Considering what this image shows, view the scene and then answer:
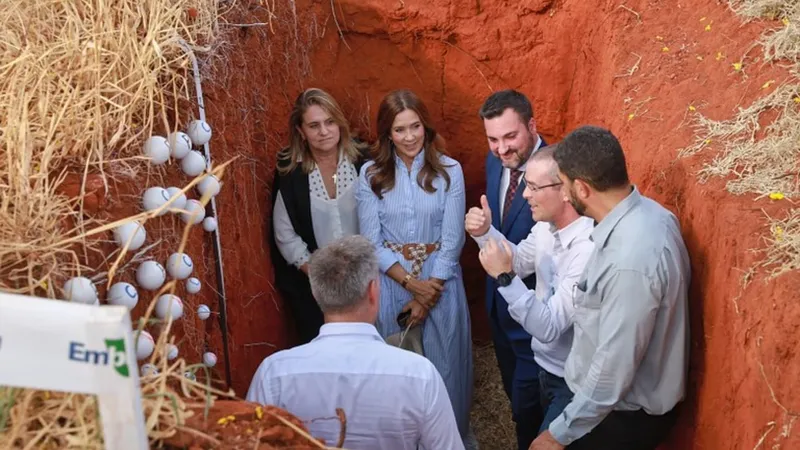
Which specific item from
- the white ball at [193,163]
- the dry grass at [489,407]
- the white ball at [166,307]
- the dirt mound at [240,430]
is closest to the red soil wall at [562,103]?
the dry grass at [489,407]

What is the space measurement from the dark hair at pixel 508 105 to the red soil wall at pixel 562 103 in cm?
63

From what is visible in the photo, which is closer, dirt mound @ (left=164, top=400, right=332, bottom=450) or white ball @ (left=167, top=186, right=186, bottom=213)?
dirt mound @ (left=164, top=400, right=332, bottom=450)

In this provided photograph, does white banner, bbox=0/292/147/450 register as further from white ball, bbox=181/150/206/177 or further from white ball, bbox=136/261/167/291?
white ball, bbox=181/150/206/177

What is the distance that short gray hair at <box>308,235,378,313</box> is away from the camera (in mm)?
3344

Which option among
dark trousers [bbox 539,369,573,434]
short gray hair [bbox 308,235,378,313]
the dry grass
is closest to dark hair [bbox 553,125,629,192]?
short gray hair [bbox 308,235,378,313]

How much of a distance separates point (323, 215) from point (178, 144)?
164 centimetres

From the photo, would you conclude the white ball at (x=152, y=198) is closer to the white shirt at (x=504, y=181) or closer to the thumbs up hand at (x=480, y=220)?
the thumbs up hand at (x=480, y=220)

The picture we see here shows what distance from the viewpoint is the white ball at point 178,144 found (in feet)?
12.8

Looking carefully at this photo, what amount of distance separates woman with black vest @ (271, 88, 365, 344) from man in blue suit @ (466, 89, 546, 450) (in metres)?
0.88

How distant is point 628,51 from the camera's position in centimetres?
566

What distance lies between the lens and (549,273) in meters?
4.57

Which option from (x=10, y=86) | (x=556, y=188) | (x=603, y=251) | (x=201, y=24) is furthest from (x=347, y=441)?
(x=201, y=24)

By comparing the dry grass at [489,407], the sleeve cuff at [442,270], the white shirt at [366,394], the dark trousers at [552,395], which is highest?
the sleeve cuff at [442,270]

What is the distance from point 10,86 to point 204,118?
91cm
